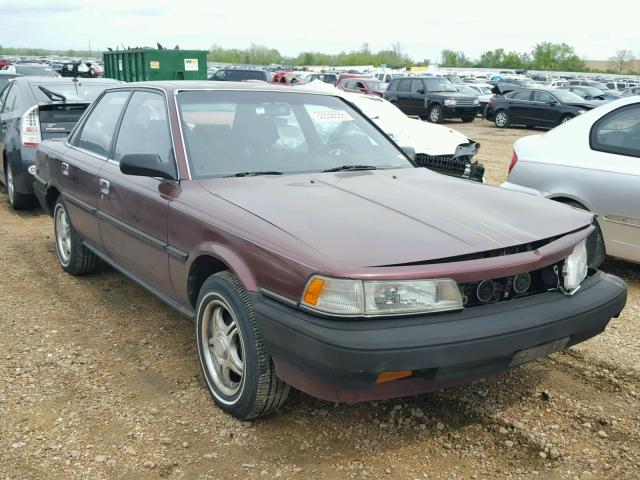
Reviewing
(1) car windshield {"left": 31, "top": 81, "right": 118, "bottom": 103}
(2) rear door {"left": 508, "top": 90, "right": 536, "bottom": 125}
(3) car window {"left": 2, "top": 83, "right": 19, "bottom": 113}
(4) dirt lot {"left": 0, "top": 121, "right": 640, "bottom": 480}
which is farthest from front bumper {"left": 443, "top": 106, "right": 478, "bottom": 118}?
(4) dirt lot {"left": 0, "top": 121, "right": 640, "bottom": 480}

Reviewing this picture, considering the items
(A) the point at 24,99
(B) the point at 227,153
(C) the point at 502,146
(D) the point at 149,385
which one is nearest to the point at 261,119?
(B) the point at 227,153

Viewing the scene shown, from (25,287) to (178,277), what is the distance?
7.64 ft

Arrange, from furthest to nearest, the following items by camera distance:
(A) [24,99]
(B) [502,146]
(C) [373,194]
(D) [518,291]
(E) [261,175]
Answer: (B) [502,146] → (A) [24,99] → (E) [261,175] → (C) [373,194] → (D) [518,291]

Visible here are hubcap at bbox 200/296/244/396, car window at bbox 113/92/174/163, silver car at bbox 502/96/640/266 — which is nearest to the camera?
hubcap at bbox 200/296/244/396

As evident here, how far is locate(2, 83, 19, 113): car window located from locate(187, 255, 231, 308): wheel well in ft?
18.6

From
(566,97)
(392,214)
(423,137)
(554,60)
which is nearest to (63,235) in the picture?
(392,214)

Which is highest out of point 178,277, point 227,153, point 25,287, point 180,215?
point 227,153

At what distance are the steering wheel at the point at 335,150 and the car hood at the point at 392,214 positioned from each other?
0.26 metres

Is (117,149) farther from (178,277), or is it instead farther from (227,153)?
(178,277)

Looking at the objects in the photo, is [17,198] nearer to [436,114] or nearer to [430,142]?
[430,142]

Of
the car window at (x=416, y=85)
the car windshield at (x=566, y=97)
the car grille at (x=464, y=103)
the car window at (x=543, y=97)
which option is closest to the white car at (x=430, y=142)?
the car windshield at (x=566, y=97)

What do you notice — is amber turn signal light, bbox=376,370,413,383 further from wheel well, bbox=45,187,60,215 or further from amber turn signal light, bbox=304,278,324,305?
wheel well, bbox=45,187,60,215

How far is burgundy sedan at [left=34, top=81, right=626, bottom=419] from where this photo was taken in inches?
101

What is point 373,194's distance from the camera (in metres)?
3.44
